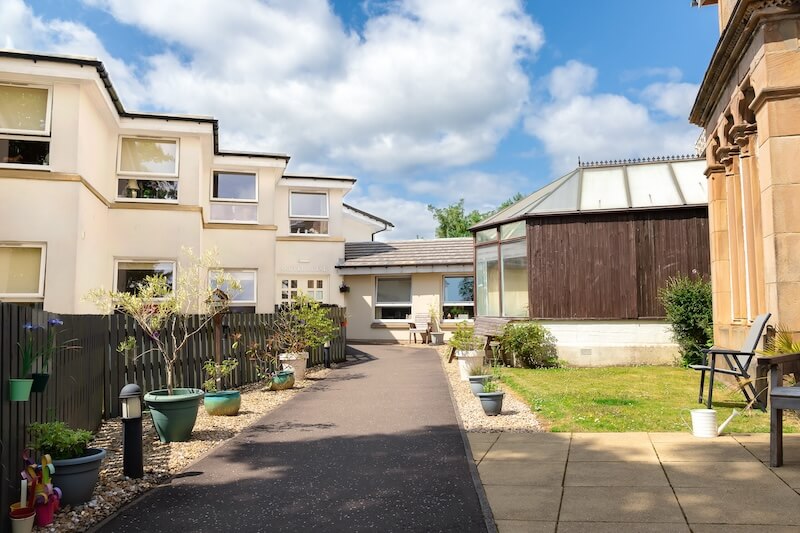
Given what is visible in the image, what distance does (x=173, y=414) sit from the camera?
7188 millimetres

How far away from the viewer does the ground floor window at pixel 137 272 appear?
14117 millimetres

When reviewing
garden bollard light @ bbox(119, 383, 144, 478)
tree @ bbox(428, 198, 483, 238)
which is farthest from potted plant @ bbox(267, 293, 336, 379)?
tree @ bbox(428, 198, 483, 238)

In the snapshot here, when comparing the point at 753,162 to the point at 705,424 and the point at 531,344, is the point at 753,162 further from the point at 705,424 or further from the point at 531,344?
the point at 531,344

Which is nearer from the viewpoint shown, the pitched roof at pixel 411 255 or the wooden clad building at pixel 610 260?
the wooden clad building at pixel 610 260

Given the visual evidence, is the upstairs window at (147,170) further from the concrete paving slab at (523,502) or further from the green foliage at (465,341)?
the concrete paving slab at (523,502)

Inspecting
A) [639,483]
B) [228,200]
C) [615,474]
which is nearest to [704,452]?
[615,474]

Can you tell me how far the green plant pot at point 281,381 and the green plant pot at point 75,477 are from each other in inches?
266

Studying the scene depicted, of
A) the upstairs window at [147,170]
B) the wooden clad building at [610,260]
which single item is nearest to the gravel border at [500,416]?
the wooden clad building at [610,260]

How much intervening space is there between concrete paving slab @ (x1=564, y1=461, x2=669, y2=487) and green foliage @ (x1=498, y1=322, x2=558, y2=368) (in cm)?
861

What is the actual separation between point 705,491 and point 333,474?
10.4ft

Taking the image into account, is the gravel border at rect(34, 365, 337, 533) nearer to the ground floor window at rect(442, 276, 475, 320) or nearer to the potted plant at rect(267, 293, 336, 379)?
the potted plant at rect(267, 293, 336, 379)

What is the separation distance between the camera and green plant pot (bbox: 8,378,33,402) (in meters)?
4.39

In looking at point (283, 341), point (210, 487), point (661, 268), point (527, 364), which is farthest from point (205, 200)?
point (210, 487)

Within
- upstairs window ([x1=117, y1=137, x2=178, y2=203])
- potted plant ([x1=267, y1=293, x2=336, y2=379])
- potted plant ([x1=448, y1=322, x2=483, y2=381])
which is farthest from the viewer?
upstairs window ([x1=117, y1=137, x2=178, y2=203])
